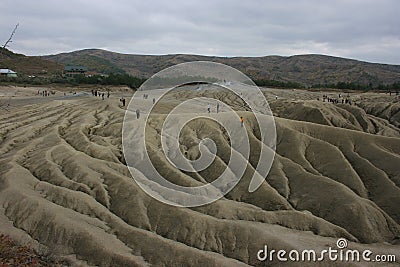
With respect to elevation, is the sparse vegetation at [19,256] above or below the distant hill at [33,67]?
below

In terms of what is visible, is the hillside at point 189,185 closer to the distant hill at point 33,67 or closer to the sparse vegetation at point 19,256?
the sparse vegetation at point 19,256

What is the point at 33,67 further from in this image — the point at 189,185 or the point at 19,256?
the point at 19,256

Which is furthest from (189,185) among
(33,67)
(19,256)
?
(33,67)

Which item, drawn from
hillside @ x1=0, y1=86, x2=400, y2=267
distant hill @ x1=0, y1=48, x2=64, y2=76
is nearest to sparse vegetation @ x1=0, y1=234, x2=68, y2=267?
hillside @ x1=0, y1=86, x2=400, y2=267

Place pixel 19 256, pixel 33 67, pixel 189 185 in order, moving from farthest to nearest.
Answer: pixel 33 67 → pixel 189 185 → pixel 19 256

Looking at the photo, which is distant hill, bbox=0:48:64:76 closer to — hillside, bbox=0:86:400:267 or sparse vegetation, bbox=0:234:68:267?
hillside, bbox=0:86:400:267

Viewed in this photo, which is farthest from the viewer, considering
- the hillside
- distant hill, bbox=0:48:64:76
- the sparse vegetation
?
distant hill, bbox=0:48:64:76

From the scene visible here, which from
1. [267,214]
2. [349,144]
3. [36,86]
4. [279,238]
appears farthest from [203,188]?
[36,86]

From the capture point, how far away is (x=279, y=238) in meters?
24.1

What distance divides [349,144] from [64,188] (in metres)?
27.3

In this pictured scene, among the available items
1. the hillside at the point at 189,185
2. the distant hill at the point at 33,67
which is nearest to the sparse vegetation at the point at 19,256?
the hillside at the point at 189,185

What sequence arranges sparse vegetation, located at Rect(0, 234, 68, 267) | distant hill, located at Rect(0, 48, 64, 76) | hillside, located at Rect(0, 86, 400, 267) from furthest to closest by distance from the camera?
distant hill, located at Rect(0, 48, 64, 76) < hillside, located at Rect(0, 86, 400, 267) < sparse vegetation, located at Rect(0, 234, 68, 267)

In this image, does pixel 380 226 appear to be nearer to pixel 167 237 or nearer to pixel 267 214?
pixel 267 214

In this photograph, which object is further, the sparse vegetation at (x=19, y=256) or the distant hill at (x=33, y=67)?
the distant hill at (x=33, y=67)
